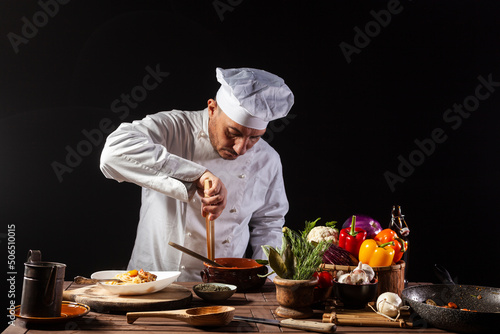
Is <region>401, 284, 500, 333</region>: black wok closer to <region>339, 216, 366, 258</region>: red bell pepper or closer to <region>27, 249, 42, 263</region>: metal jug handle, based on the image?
<region>339, 216, 366, 258</region>: red bell pepper

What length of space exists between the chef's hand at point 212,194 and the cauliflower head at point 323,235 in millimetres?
467

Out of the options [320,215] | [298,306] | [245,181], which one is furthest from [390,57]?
[298,306]

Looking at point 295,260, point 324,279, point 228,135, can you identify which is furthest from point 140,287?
point 228,135

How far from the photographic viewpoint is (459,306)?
1.89 meters

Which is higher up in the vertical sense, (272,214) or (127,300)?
(272,214)

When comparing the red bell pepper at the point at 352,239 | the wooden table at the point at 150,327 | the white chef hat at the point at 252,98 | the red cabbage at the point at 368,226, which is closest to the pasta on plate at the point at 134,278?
the wooden table at the point at 150,327

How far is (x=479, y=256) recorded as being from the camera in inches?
156

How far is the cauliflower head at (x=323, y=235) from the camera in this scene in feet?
7.01

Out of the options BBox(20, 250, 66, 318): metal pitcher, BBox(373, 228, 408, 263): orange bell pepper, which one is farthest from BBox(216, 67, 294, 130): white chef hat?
BBox(20, 250, 66, 318): metal pitcher

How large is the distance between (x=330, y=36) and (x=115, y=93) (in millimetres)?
1629

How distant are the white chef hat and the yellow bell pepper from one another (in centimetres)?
98

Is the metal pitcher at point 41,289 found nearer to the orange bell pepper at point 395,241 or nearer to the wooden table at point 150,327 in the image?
the wooden table at point 150,327

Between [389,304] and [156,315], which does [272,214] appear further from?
[156,315]

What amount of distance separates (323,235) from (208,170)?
761mm
